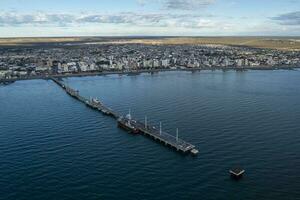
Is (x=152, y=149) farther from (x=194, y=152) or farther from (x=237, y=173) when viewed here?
(x=237, y=173)

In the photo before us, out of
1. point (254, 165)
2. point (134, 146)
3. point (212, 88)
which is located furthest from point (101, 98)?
point (254, 165)

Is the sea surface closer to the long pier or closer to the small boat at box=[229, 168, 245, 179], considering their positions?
the small boat at box=[229, 168, 245, 179]

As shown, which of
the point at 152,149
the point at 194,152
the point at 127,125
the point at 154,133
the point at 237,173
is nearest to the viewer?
the point at 237,173

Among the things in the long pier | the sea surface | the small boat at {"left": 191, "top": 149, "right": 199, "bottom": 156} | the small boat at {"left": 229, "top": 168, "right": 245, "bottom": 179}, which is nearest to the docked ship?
the long pier

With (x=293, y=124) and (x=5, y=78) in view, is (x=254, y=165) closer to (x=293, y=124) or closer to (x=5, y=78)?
(x=293, y=124)

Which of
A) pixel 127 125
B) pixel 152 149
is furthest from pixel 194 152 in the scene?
pixel 127 125

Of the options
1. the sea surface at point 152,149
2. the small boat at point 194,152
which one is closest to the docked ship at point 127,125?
the sea surface at point 152,149

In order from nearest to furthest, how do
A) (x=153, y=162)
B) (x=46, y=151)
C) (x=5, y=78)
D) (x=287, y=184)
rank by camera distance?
(x=287, y=184)
(x=153, y=162)
(x=46, y=151)
(x=5, y=78)

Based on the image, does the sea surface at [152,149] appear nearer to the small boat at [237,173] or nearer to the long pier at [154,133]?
the small boat at [237,173]
